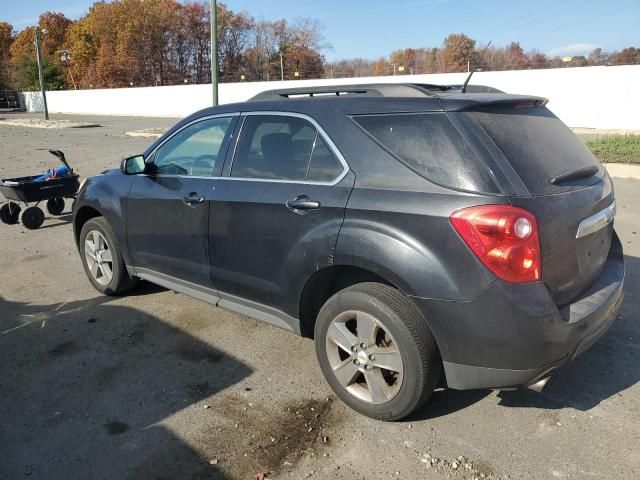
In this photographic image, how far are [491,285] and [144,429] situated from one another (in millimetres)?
2082

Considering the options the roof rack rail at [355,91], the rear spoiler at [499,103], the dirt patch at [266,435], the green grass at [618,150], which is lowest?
the dirt patch at [266,435]

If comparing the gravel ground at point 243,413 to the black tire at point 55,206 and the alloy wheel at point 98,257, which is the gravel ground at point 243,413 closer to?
the alloy wheel at point 98,257

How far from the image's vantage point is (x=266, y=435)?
9.71 feet

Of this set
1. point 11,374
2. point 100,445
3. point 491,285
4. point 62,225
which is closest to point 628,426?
point 491,285

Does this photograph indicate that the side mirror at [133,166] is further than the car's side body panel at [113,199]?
No

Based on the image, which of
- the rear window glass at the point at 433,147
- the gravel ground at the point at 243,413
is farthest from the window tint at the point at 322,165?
the gravel ground at the point at 243,413

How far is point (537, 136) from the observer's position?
118 inches

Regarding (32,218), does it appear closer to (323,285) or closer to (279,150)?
(279,150)

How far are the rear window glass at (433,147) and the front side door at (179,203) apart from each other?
1348 millimetres

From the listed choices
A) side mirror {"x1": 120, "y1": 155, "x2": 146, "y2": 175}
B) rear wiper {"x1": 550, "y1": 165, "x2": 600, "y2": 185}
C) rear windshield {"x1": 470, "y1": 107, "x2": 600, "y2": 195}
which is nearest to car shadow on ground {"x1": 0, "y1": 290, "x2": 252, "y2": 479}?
side mirror {"x1": 120, "y1": 155, "x2": 146, "y2": 175}

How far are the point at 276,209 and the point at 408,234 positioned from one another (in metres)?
0.95

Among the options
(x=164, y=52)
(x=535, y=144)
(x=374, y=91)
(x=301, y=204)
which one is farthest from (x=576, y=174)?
(x=164, y=52)

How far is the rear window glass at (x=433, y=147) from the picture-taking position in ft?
8.63

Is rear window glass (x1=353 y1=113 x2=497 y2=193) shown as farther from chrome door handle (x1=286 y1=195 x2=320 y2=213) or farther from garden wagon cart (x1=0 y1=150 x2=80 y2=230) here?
garden wagon cart (x1=0 y1=150 x2=80 y2=230)
